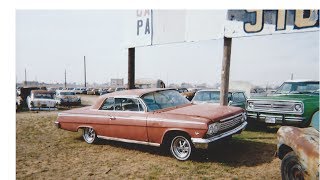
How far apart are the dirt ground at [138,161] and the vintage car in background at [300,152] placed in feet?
2.61

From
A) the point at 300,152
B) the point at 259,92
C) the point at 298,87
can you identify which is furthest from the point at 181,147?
the point at 259,92

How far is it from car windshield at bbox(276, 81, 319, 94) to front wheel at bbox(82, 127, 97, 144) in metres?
5.58

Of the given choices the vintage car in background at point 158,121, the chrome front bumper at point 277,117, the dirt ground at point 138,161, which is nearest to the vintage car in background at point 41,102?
the dirt ground at point 138,161

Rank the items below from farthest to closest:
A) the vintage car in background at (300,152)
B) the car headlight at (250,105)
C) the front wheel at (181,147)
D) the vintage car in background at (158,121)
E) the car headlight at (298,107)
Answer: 1. the car headlight at (250,105)
2. the car headlight at (298,107)
3. the front wheel at (181,147)
4. the vintage car in background at (158,121)
5. the vintage car in background at (300,152)

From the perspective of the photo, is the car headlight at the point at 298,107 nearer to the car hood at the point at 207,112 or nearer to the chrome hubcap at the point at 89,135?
the car hood at the point at 207,112

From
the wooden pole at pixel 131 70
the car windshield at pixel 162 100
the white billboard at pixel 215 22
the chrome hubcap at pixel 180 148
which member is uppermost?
the white billboard at pixel 215 22

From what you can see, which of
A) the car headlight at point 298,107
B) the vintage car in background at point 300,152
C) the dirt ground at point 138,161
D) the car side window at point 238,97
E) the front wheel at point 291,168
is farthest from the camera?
the car side window at point 238,97

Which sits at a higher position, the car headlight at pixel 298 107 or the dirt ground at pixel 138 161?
the car headlight at pixel 298 107

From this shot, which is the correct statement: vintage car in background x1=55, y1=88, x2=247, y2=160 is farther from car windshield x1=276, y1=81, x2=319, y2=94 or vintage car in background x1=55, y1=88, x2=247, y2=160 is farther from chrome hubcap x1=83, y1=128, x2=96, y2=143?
car windshield x1=276, y1=81, x2=319, y2=94

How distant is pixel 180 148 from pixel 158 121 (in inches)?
26.0

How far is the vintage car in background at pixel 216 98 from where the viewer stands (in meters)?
9.53

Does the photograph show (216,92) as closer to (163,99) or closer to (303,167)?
(163,99)
